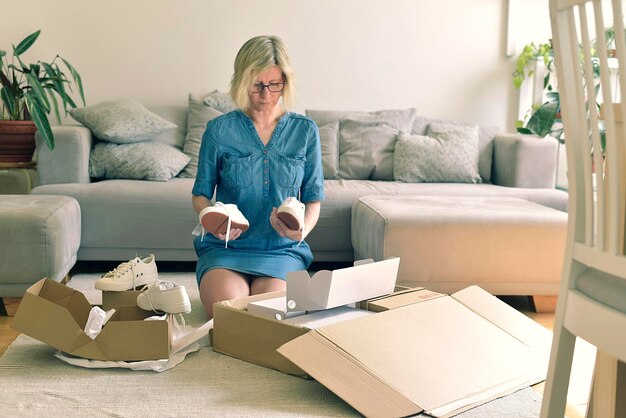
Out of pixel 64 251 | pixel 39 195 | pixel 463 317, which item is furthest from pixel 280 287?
pixel 39 195

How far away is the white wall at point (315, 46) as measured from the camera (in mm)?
4715

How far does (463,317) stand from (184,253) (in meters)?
1.67

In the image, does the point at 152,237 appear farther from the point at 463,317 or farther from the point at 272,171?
the point at 463,317

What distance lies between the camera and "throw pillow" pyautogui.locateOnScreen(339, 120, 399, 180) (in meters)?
4.38

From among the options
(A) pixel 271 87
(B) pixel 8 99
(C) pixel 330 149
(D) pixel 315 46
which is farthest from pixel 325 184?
(B) pixel 8 99

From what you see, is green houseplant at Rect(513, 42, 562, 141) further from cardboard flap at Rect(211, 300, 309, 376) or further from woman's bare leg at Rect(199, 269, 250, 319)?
cardboard flap at Rect(211, 300, 309, 376)

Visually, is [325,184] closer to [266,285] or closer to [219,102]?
[219,102]

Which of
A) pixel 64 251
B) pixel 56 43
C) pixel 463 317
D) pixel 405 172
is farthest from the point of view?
pixel 56 43

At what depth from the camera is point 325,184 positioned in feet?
13.2

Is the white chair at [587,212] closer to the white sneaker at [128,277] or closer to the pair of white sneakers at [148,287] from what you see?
the pair of white sneakers at [148,287]

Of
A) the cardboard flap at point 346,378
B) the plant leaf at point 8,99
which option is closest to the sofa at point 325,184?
the plant leaf at point 8,99

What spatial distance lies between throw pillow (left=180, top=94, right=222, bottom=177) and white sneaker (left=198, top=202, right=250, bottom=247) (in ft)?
5.49

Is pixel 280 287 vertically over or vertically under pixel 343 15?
under

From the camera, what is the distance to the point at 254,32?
484 cm
